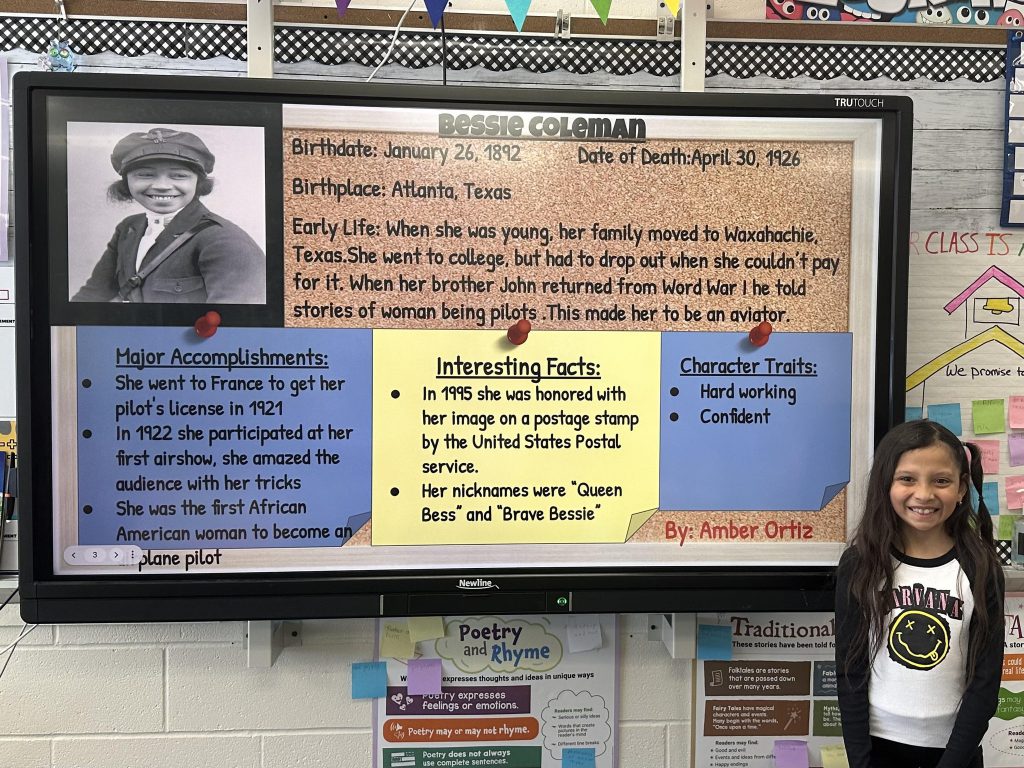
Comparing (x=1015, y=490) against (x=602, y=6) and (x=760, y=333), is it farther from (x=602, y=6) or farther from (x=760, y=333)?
(x=602, y=6)

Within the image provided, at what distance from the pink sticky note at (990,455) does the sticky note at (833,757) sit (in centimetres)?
67

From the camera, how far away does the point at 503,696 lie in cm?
149

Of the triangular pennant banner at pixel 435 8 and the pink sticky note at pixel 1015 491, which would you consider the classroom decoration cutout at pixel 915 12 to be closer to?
the triangular pennant banner at pixel 435 8

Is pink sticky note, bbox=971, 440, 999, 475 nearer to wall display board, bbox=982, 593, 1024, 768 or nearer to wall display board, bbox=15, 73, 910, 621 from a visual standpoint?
wall display board, bbox=982, 593, 1024, 768

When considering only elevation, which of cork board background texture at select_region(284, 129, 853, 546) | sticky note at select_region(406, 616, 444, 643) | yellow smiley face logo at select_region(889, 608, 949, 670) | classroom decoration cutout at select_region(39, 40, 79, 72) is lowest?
sticky note at select_region(406, 616, 444, 643)

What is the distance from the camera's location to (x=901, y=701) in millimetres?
1118

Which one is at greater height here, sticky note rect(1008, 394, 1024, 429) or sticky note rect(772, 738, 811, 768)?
sticky note rect(1008, 394, 1024, 429)

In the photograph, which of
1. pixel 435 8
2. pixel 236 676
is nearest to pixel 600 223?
pixel 435 8

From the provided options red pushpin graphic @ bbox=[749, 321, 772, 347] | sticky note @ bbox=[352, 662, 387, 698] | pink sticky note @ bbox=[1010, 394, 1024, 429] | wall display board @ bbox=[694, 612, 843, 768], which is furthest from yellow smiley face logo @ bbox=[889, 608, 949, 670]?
sticky note @ bbox=[352, 662, 387, 698]

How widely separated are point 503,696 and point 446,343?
77 centimetres

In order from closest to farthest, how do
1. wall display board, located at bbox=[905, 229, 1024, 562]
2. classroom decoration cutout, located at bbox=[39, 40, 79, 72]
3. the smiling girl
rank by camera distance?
the smiling girl → classroom decoration cutout, located at bbox=[39, 40, 79, 72] → wall display board, located at bbox=[905, 229, 1024, 562]

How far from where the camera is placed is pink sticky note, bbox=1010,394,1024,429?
150 cm

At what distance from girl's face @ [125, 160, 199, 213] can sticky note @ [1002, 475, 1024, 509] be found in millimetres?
1717

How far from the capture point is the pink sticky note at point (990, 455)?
150 cm
